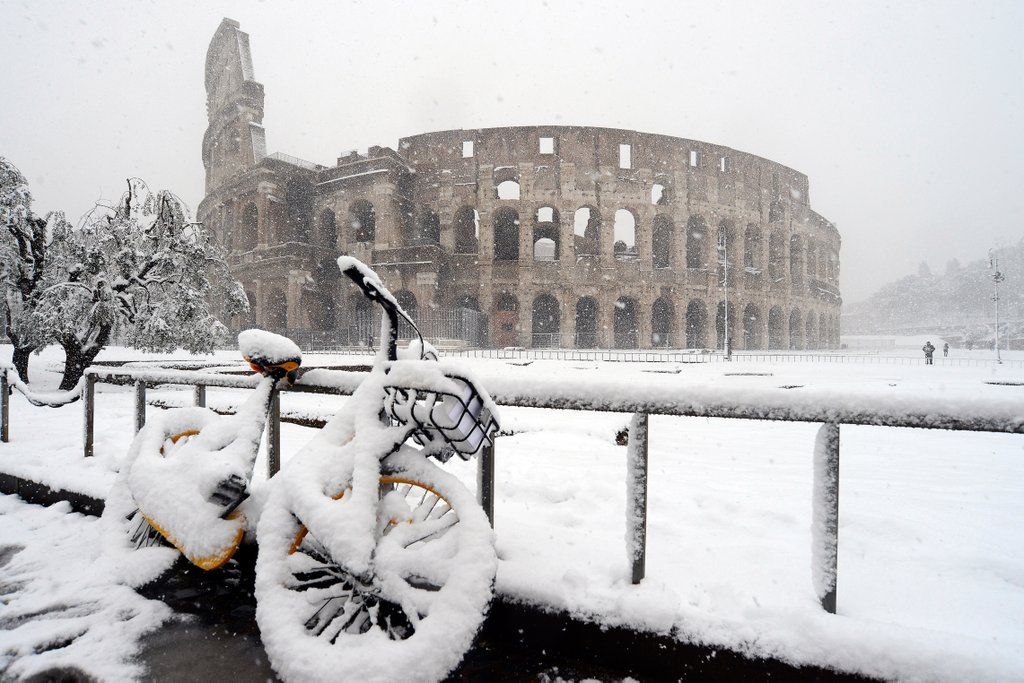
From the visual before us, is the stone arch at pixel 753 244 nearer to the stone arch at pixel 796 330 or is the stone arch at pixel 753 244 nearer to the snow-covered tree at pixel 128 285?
the stone arch at pixel 796 330

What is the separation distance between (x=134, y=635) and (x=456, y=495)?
1.67 metres

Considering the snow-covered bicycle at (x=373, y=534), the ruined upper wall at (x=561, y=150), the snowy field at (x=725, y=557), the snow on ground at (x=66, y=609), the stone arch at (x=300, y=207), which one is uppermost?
the ruined upper wall at (x=561, y=150)

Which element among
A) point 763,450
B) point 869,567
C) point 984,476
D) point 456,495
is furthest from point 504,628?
point 984,476

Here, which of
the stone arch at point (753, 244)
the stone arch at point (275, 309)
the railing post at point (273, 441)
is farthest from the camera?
the stone arch at point (753, 244)

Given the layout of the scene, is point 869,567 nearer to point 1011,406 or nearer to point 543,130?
point 1011,406

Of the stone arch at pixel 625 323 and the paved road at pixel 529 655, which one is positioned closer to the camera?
the paved road at pixel 529 655

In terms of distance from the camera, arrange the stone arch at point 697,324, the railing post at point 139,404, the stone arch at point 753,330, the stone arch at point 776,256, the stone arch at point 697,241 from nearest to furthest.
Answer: the railing post at point 139,404 → the stone arch at point 697,324 → the stone arch at point 697,241 → the stone arch at point 753,330 → the stone arch at point 776,256

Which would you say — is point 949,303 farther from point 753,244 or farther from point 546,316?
point 546,316

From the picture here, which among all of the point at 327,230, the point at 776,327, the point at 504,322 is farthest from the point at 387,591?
the point at 776,327

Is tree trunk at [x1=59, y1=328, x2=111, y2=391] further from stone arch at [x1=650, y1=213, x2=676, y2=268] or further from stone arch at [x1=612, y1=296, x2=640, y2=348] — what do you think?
stone arch at [x1=650, y1=213, x2=676, y2=268]

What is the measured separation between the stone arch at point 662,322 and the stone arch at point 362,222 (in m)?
21.2

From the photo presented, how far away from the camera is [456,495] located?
69.2 inches

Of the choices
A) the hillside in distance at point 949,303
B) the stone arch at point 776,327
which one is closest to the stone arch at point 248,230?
the stone arch at point 776,327

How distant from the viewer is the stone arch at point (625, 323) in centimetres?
3366
